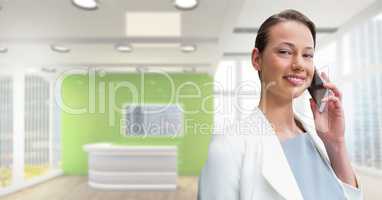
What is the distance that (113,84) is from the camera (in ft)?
24.0

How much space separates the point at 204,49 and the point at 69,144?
4.53 metres

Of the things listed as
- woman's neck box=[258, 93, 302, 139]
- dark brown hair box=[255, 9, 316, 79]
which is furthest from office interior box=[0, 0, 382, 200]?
dark brown hair box=[255, 9, 316, 79]

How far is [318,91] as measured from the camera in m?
0.73

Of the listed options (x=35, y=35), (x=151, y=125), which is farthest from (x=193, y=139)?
(x=35, y=35)

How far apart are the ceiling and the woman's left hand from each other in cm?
230

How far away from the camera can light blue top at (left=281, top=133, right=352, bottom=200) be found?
2.11 ft

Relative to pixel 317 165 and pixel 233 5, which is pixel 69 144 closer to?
pixel 233 5

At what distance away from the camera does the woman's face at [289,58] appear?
64 cm

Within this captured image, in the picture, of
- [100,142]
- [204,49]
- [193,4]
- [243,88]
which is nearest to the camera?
[193,4]

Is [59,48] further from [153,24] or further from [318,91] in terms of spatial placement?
[318,91]

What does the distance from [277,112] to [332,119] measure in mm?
133

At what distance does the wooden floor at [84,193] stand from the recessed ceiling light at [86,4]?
3.29 metres

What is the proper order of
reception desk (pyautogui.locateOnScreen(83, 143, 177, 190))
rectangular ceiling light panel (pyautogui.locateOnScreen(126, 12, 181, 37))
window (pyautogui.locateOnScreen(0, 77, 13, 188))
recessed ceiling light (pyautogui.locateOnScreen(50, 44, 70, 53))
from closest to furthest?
rectangular ceiling light panel (pyautogui.locateOnScreen(126, 12, 181, 37)) → recessed ceiling light (pyautogui.locateOnScreen(50, 44, 70, 53)) → window (pyautogui.locateOnScreen(0, 77, 13, 188)) → reception desk (pyautogui.locateOnScreen(83, 143, 177, 190))

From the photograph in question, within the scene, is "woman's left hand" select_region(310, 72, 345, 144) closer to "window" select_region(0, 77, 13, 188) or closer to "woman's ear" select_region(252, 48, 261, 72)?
"woman's ear" select_region(252, 48, 261, 72)
